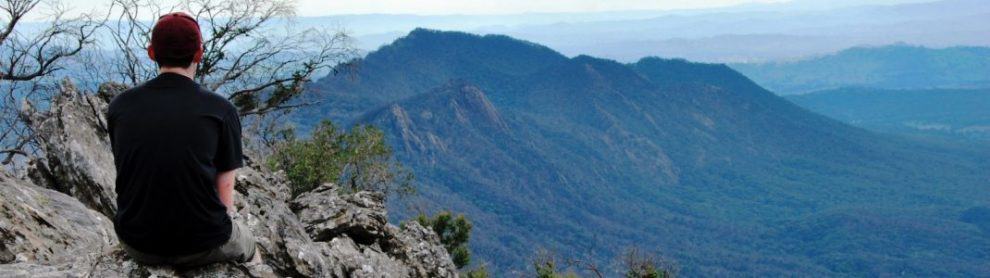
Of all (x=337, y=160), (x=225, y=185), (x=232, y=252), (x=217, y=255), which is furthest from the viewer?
(x=337, y=160)

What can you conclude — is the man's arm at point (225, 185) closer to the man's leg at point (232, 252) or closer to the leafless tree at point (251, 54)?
the man's leg at point (232, 252)

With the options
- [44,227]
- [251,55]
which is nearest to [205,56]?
[251,55]

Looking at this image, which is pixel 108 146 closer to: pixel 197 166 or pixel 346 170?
pixel 197 166

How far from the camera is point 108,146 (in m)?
12.0

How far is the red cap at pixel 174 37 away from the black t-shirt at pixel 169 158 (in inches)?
7.3

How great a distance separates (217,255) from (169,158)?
108cm

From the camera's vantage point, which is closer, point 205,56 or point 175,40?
point 175,40

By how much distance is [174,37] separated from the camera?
18.2ft

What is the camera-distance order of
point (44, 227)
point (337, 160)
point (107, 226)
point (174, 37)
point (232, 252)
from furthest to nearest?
point (337, 160) → point (107, 226) → point (44, 227) → point (232, 252) → point (174, 37)

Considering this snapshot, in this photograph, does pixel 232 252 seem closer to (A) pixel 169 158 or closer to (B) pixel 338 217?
(A) pixel 169 158

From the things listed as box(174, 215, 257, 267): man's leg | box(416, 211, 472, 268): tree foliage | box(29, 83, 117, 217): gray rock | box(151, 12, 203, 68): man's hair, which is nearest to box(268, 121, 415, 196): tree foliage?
box(416, 211, 472, 268): tree foliage

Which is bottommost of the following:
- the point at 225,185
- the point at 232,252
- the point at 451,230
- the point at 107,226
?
the point at 451,230

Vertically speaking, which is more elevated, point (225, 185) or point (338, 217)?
point (225, 185)

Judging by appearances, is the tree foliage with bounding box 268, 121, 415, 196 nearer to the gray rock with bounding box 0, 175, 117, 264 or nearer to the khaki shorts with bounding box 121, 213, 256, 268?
the gray rock with bounding box 0, 175, 117, 264
